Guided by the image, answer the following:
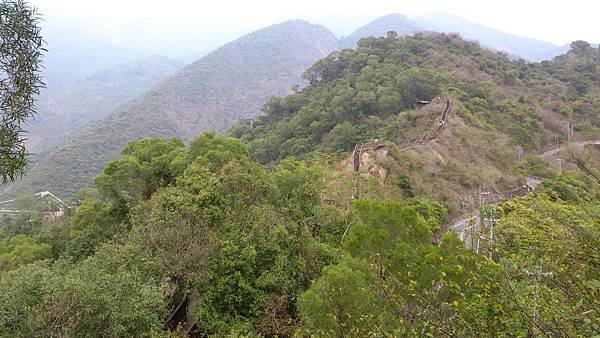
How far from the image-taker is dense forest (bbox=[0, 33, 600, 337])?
148 inches

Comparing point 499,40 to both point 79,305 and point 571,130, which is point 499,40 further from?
point 79,305

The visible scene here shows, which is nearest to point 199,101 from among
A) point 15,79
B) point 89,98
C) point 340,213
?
point 89,98

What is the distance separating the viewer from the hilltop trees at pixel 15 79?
15.4ft

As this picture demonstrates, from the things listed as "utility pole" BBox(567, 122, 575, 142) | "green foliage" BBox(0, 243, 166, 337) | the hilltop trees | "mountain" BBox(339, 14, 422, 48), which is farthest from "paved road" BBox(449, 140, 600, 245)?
"mountain" BBox(339, 14, 422, 48)

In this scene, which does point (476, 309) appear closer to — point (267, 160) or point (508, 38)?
point (267, 160)

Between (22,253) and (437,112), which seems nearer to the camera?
(22,253)

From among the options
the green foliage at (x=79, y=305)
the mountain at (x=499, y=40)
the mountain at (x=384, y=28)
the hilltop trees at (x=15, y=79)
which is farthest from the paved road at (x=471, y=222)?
the mountain at (x=499, y=40)

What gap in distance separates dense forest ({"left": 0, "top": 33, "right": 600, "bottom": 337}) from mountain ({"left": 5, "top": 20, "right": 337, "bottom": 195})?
1469 centimetres

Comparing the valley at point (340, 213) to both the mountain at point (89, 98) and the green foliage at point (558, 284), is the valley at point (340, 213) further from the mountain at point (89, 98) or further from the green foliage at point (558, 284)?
the mountain at point (89, 98)

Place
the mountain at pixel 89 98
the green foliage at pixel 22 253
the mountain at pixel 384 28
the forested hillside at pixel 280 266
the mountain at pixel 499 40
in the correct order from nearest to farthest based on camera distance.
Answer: the forested hillside at pixel 280 266 → the green foliage at pixel 22 253 → the mountain at pixel 89 98 → the mountain at pixel 384 28 → the mountain at pixel 499 40

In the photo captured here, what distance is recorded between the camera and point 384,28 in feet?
441

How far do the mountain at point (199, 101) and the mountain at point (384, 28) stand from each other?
1070 centimetres

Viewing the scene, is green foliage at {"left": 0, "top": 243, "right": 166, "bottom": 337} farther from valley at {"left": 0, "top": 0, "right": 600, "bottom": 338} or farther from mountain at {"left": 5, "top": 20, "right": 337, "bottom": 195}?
mountain at {"left": 5, "top": 20, "right": 337, "bottom": 195}

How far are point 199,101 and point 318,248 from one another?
56667mm
